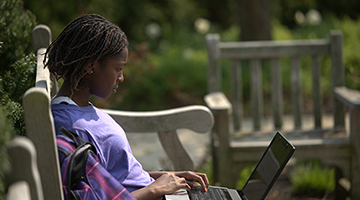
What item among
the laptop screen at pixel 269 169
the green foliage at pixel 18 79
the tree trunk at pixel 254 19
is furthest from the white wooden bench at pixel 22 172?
the tree trunk at pixel 254 19

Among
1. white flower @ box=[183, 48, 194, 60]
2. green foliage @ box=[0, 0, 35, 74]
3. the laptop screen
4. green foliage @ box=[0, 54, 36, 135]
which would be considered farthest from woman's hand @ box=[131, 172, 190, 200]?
white flower @ box=[183, 48, 194, 60]

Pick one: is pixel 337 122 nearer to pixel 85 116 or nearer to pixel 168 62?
pixel 85 116

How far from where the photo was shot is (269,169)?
176 cm

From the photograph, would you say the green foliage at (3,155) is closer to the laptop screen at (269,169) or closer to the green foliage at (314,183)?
the laptop screen at (269,169)

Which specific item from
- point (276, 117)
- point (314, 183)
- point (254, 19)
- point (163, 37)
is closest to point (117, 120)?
point (276, 117)

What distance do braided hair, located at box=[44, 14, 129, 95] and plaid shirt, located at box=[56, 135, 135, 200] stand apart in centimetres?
29

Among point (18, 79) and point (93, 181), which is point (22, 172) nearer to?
point (93, 181)

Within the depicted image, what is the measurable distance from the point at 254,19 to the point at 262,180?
535 cm

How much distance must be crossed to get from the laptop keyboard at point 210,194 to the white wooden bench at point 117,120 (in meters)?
0.43

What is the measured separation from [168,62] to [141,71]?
111cm

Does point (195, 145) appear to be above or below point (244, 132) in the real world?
below

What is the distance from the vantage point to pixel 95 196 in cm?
133

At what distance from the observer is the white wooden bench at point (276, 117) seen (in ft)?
9.81

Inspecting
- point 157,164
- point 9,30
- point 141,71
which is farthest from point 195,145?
point 9,30
